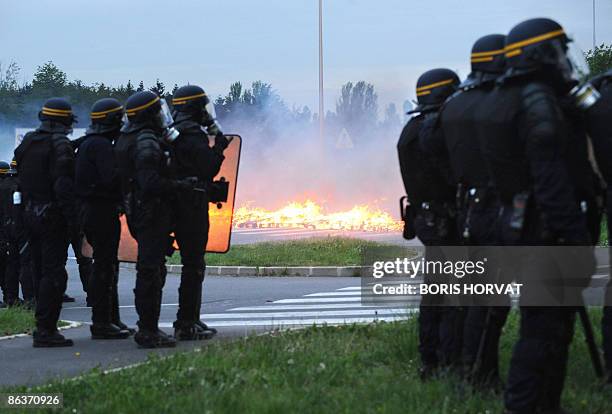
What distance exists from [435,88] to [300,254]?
11747 mm

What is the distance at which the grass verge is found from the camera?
10156 millimetres

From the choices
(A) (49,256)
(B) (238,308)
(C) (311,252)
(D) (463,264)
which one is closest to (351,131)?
(C) (311,252)

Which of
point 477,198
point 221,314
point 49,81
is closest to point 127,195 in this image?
point 221,314

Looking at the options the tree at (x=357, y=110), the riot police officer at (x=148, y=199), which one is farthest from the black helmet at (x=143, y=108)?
the tree at (x=357, y=110)

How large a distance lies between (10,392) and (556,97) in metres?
3.57

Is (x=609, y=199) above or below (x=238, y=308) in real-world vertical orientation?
above

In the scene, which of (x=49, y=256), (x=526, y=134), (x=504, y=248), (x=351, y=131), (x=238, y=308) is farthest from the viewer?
(x=351, y=131)

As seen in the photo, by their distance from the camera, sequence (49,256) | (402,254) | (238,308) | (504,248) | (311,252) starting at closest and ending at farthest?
(504,248) → (49,256) → (238,308) → (402,254) → (311,252)

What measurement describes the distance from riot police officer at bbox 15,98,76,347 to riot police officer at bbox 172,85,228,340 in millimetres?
942

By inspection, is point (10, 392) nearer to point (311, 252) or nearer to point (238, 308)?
point (238, 308)

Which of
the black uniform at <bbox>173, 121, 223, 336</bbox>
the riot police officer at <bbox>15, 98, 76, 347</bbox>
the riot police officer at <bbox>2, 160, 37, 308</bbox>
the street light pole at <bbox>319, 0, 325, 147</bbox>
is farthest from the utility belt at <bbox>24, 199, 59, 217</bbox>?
the street light pole at <bbox>319, 0, 325, 147</bbox>

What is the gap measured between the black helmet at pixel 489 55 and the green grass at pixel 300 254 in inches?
442

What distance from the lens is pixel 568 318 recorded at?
532 centimetres

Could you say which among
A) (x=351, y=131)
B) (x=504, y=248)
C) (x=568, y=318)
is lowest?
(x=568, y=318)
